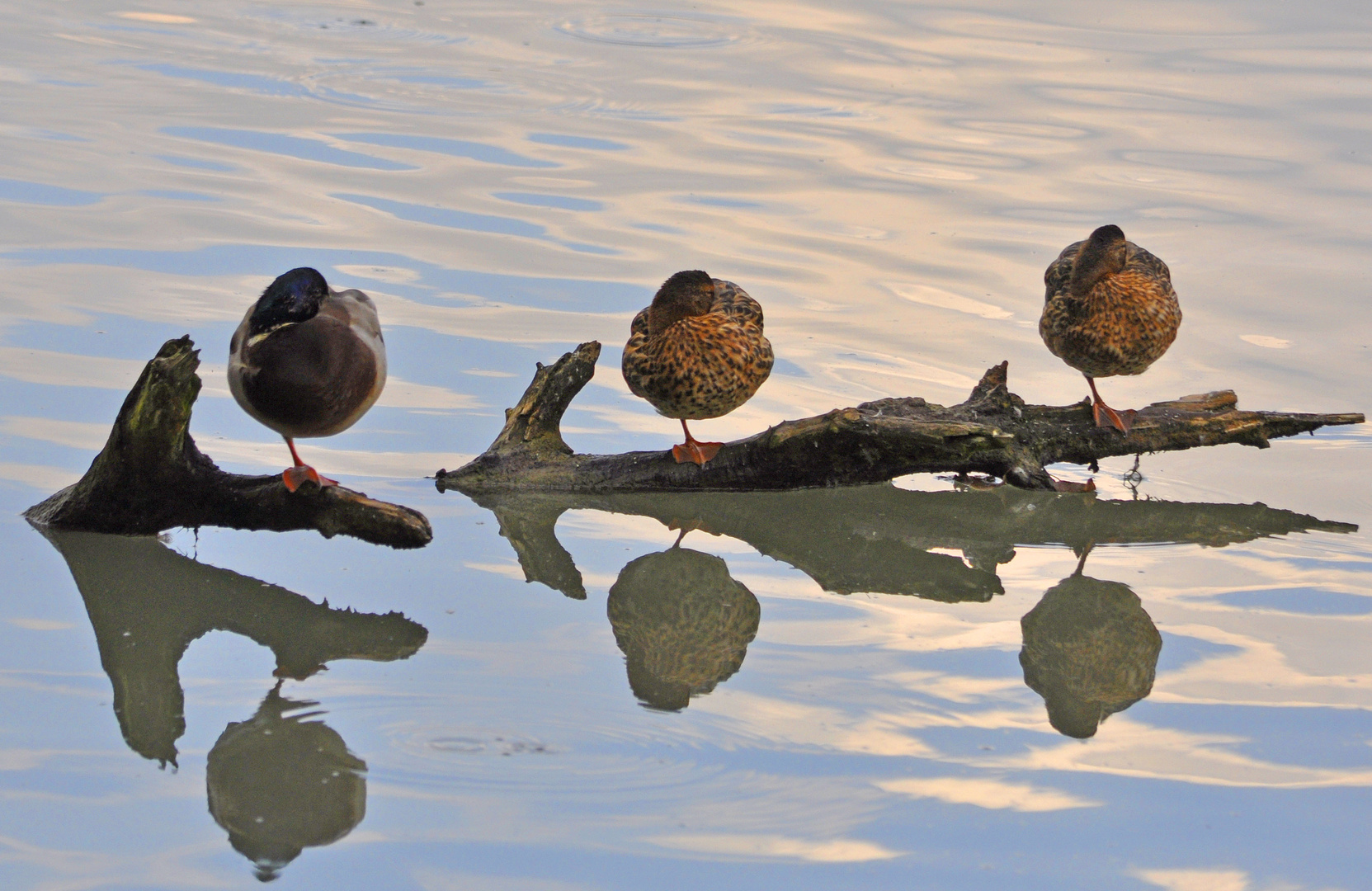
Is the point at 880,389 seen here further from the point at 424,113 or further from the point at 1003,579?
the point at 424,113

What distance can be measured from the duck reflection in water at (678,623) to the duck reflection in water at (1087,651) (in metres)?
A: 1.00

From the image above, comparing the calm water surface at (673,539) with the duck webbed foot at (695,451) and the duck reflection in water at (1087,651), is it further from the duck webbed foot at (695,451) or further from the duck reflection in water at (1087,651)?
the duck webbed foot at (695,451)

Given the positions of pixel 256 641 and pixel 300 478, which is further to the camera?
pixel 300 478

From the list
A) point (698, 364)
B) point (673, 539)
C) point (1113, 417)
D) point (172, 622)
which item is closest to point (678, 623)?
point (673, 539)

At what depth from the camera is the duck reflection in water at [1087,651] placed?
4.77 m

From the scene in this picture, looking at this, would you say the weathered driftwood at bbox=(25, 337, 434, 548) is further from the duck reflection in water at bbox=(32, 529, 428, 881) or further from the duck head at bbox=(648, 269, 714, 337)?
the duck head at bbox=(648, 269, 714, 337)

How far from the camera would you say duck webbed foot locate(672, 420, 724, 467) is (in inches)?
252

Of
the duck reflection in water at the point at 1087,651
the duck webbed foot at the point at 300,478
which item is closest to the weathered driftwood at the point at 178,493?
the duck webbed foot at the point at 300,478

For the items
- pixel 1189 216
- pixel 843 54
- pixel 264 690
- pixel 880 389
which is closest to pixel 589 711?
pixel 264 690

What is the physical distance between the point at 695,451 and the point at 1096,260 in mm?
2143

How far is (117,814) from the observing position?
395cm

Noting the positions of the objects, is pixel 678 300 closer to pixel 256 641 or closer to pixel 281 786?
pixel 256 641

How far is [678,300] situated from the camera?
6.46 metres

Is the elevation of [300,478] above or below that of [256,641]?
above
